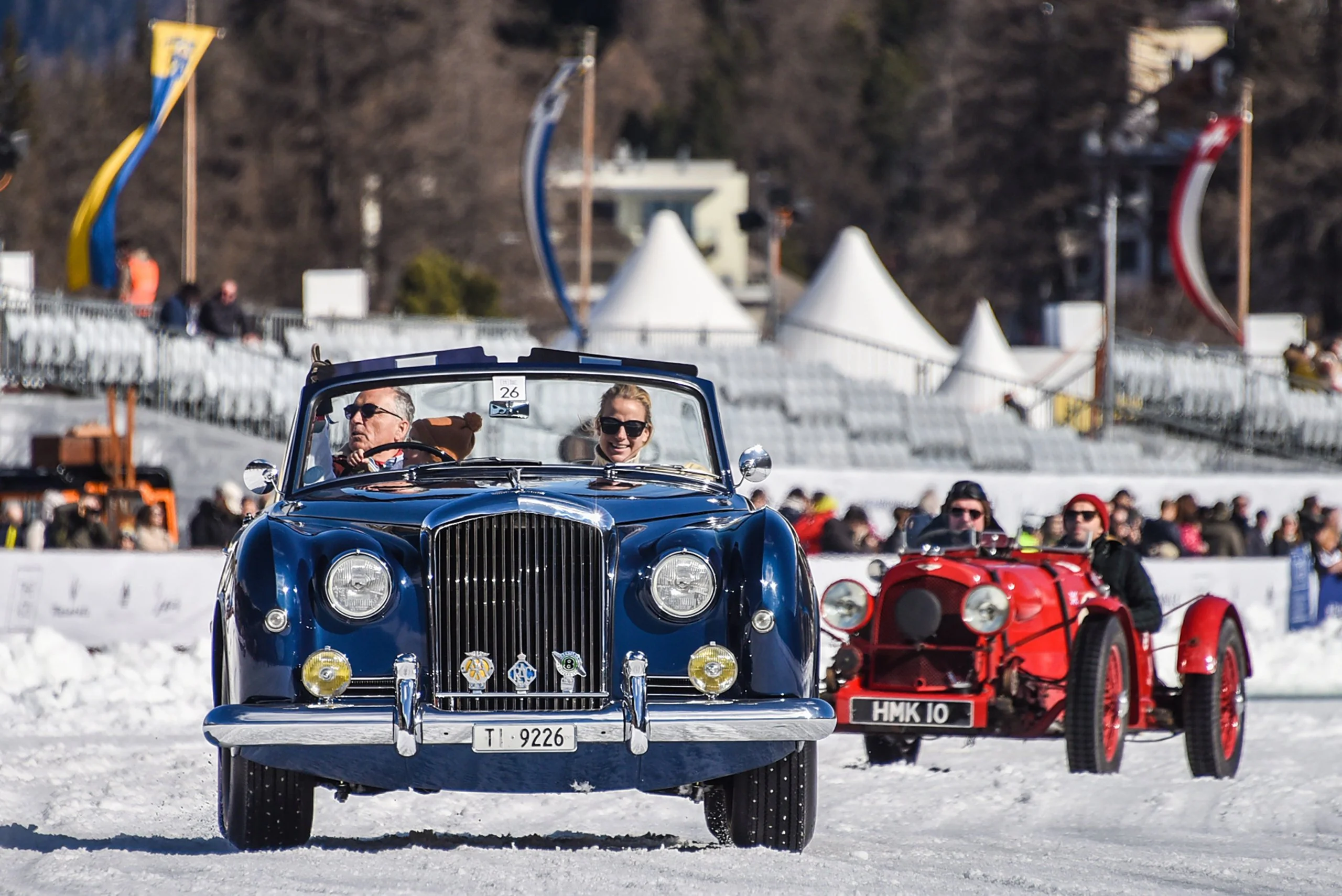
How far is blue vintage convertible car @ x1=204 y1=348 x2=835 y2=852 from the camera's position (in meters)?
7.18

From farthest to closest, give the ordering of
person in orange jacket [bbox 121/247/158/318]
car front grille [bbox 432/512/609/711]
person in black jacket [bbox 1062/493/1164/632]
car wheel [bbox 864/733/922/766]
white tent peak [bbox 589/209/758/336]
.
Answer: white tent peak [bbox 589/209/758/336] → person in orange jacket [bbox 121/247/158/318] → car wheel [bbox 864/733/922/766] → person in black jacket [bbox 1062/493/1164/632] → car front grille [bbox 432/512/609/711]

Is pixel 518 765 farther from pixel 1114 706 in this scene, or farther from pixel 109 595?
pixel 109 595

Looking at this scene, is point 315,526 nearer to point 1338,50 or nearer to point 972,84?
point 1338,50

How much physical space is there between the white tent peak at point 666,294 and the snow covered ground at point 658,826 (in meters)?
21.1

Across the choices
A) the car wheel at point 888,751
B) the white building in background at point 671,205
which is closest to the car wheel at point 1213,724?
the car wheel at point 888,751

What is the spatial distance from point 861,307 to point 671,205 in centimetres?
6080

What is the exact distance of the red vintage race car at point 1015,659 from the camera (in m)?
10.6

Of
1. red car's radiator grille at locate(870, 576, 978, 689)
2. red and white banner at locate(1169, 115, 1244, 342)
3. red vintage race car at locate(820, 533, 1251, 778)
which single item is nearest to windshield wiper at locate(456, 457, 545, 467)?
red vintage race car at locate(820, 533, 1251, 778)

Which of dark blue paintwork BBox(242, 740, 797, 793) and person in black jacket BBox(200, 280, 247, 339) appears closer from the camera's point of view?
dark blue paintwork BBox(242, 740, 797, 793)

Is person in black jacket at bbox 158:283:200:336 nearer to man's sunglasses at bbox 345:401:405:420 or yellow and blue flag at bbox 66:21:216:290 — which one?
yellow and blue flag at bbox 66:21:216:290

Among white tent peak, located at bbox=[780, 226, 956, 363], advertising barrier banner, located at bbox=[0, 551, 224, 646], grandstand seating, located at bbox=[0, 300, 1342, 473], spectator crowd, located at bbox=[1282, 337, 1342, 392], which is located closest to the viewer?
advertising barrier banner, located at bbox=[0, 551, 224, 646]

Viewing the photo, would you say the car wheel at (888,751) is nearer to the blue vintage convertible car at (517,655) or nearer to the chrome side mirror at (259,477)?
the blue vintage convertible car at (517,655)

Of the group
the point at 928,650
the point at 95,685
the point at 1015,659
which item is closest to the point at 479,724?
the point at 928,650

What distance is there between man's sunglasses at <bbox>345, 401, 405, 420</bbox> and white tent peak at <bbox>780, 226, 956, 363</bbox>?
88.8 feet
